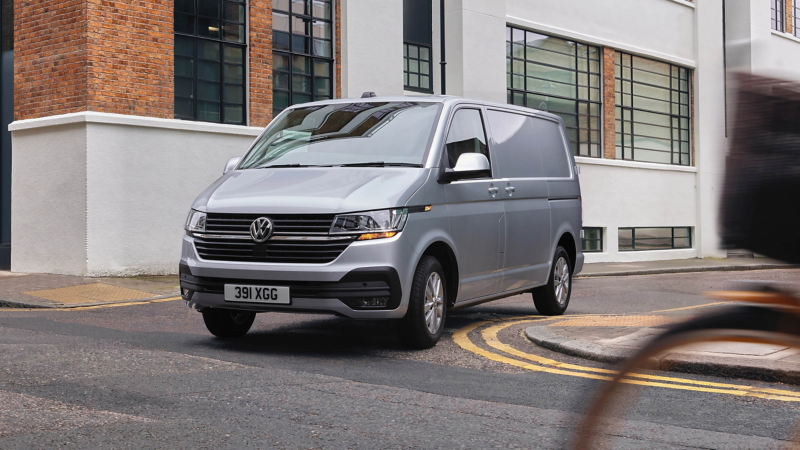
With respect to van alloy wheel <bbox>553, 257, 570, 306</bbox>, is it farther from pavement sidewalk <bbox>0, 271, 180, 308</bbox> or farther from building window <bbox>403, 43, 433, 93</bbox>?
building window <bbox>403, 43, 433, 93</bbox>

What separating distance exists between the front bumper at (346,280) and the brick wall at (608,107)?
18122 mm

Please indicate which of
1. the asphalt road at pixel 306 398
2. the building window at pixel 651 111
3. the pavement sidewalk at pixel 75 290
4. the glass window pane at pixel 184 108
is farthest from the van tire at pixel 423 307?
the building window at pixel 651 111

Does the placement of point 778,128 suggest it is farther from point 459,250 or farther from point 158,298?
point 158,298

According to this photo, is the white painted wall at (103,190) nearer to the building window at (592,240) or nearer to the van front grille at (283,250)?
the van front grille at (283,250)

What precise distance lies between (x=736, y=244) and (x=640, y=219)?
24.0m

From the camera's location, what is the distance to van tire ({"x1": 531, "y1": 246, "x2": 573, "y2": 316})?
30.2 ft

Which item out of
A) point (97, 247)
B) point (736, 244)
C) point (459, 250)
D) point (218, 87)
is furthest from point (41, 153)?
point (736, 244)

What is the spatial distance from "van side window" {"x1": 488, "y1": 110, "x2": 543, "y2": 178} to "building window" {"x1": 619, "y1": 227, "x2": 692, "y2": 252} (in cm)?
1524

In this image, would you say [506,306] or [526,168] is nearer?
[526,168]

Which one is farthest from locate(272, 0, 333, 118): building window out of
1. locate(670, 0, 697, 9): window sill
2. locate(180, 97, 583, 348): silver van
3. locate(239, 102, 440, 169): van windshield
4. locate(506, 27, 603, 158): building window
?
locate(670, 0, 697, 9): window sill

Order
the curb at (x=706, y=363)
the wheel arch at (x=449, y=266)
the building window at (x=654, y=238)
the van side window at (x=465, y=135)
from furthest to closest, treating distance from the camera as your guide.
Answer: the building window at (x=654, y=238)
the van side window at (x=465, y=135)
the wheel arch at (x=449, y=266)
the curb at (x=706, y=363)

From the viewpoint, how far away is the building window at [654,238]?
→ 2375 cm

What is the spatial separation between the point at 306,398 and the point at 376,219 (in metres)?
1.87

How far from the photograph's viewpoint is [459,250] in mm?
7242
